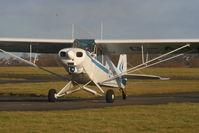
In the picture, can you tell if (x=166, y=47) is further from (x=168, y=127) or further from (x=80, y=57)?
(x=168, y=127)

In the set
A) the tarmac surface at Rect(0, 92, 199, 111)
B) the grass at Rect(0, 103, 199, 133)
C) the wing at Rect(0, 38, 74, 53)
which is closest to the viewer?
the grass at Rect(0, 103, 199, 133)

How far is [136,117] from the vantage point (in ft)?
41.0

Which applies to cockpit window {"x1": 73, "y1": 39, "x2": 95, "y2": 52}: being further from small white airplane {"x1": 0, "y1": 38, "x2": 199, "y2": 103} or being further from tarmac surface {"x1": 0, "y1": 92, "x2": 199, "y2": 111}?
tarmac surface {"x1": 0, "y1": 92, "x2": 199, "y2": 111}

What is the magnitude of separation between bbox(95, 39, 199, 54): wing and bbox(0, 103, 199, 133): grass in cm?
724

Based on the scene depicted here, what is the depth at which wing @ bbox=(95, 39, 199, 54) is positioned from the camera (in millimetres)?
20578

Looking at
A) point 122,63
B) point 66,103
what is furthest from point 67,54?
point 122,63

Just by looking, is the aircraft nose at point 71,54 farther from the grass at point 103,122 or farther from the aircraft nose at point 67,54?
the grass at point 103,122

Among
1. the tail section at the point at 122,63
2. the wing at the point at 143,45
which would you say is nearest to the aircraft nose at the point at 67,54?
the wing at the point at 143,45

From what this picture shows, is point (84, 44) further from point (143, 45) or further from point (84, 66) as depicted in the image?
point (143, 45)

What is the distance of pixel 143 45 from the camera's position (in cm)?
2170

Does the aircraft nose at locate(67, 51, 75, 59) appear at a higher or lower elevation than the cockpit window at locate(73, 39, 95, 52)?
lower

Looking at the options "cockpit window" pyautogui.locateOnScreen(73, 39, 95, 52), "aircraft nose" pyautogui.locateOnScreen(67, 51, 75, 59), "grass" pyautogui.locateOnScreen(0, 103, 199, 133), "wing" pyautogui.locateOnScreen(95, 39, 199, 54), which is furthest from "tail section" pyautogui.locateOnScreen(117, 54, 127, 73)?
"grass" pyautogui.locateOnScreen(0, 103, 199, 133)

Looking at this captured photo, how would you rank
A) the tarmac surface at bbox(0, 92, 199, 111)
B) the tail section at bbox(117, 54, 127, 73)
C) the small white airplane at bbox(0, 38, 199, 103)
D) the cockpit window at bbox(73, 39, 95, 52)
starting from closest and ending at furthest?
1. the tarmac surface at bbox(0, 92, 199, 111)
2. the small white airplane at bbox(0, 38, 199, 103)
3. the cockpit window at bbox(73, 39, 95, 52)
4. the tail section at bbox(117, 54, 127, 73)

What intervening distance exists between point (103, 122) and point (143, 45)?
10728 mm
